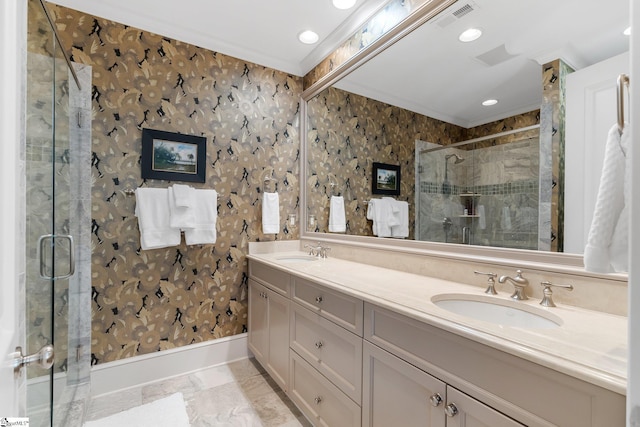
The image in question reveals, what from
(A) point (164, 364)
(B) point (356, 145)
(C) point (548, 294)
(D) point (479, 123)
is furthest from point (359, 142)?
(A) point (164, 364)

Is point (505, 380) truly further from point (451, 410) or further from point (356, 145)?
point (356, 145)

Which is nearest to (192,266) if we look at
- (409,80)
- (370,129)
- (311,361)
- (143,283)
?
(143,283)

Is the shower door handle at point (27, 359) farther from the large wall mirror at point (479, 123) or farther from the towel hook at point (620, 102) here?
the large wall mirror at point (479, 123)

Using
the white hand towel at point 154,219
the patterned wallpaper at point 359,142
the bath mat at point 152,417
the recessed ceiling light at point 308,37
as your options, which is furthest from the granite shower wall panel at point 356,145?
the bath mat at point 152,417

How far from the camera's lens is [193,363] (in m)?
2.27

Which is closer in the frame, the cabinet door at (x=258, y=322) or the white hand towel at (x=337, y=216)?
the cabinet door at (x=258, y=322)

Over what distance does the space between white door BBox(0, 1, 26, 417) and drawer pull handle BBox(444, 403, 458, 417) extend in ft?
3.56

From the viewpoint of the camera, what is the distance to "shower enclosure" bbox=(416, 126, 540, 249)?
4.17 ft

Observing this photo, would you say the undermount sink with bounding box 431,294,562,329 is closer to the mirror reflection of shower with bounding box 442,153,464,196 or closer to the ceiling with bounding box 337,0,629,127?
the mirror reflection of shower with bounding box 442,153,464,196

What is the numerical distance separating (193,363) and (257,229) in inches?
44.3

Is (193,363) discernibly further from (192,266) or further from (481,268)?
(481,268)

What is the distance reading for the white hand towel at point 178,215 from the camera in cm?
208

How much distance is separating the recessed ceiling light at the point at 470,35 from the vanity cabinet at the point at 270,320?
5.25ft

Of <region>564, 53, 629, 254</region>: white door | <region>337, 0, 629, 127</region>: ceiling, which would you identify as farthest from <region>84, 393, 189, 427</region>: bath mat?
<region>337, 0, 629, 127</region>: ceiling
